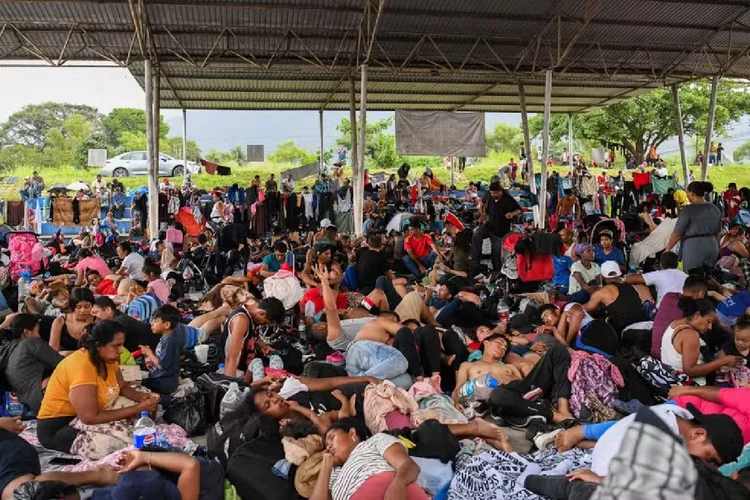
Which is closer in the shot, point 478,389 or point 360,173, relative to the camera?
point 478,389

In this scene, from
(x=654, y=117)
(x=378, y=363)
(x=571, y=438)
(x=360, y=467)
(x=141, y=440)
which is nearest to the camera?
(x=360, y=467)

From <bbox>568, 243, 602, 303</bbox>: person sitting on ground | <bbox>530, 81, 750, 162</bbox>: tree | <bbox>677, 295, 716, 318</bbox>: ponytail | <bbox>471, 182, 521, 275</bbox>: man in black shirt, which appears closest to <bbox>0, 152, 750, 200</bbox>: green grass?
<bbox>530, 81, 750, 162</bbox>: tree

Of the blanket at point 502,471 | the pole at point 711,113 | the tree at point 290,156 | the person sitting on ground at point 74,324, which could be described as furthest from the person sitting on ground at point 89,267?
the tree at point 290,156

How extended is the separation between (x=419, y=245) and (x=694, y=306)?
5.83 m

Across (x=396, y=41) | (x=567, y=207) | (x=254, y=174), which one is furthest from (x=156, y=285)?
(x=254, y=174)

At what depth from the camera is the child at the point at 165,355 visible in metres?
5.13

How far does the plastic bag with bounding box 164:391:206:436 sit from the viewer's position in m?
4.75

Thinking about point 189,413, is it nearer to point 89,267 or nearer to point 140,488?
point 140,488

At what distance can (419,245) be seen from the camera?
10.6 m

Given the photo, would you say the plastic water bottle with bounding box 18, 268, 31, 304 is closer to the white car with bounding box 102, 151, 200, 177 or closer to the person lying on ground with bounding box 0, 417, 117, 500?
the person lying on ground with bounding box 0, 417, 117, 500

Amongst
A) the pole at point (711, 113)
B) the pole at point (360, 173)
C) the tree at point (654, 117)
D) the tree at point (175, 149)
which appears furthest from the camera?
the tree at point (175, 149)

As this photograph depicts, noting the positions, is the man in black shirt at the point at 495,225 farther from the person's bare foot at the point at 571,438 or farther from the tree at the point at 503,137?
the tree at the point at 503,137

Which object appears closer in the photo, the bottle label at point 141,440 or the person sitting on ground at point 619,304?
the bottle label at point 141,440

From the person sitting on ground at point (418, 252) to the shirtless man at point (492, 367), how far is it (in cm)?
491
